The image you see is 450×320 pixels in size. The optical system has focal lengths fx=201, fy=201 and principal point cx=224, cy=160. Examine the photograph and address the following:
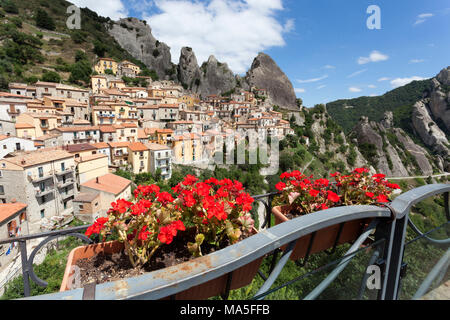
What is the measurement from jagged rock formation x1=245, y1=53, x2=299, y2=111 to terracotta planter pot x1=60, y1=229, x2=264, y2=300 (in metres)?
70.6

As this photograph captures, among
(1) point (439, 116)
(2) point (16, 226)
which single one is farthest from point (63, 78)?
(1) point (439, 116)

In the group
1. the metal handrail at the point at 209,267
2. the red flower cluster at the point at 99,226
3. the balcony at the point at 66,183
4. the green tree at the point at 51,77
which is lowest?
the balcony at the point at 66,183

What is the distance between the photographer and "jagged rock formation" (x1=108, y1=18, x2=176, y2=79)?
66875 millimetres

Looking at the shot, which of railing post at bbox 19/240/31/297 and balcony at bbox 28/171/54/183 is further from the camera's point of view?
balcony at bbox 28/171/54/183

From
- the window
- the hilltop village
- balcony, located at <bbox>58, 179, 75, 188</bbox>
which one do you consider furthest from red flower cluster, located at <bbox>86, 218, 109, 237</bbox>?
balcony, located at <bbox>58, 179, 75, 188</bbox>

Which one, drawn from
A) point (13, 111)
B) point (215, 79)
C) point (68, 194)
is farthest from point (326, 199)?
point (215, 79)

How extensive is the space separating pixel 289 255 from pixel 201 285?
1.85 feet

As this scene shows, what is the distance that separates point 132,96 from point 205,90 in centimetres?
2915

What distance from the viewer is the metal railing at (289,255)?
743 mm

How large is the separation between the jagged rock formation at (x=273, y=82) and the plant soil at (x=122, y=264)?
2779 inches

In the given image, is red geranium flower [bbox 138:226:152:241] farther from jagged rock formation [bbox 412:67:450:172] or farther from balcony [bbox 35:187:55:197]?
jagged rock formation [bbox 412:67:450:172]

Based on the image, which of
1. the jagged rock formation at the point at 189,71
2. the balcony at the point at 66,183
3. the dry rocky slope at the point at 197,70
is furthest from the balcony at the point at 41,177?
the jagged rock formation at the point at 189,71

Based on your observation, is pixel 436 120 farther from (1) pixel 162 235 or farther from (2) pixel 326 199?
(1) pixel 162 235

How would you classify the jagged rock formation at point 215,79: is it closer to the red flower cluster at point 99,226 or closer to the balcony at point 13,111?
the balcony at point 13,111
